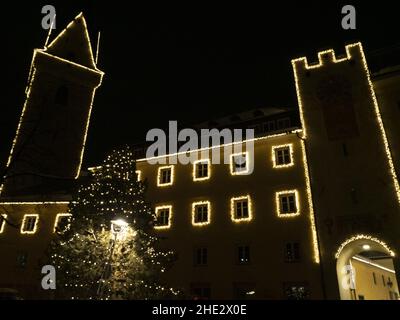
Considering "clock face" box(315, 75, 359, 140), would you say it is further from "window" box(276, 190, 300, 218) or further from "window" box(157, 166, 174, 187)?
"window" box(157, 166, 174, 187)

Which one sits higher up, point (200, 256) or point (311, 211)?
point (311, 211)

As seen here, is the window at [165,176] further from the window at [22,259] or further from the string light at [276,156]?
the window at [22,259]

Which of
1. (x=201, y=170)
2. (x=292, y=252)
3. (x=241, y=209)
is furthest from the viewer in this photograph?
(x=201, y=170)

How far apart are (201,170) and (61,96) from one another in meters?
23.8

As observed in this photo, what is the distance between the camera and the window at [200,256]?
92.5 feet

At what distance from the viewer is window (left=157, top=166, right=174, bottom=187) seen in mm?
32125

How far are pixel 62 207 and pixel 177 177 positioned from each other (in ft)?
41.1

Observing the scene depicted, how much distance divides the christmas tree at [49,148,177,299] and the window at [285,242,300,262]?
8.73 metres

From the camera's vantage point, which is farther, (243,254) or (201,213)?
(201,213)

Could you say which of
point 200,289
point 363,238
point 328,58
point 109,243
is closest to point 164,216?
point 200,289

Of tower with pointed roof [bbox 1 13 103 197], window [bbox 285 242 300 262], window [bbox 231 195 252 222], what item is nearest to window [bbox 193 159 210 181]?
window [bbox 231 195 252 222]

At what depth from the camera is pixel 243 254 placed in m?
26.9

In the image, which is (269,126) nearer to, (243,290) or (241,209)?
(241,209)
